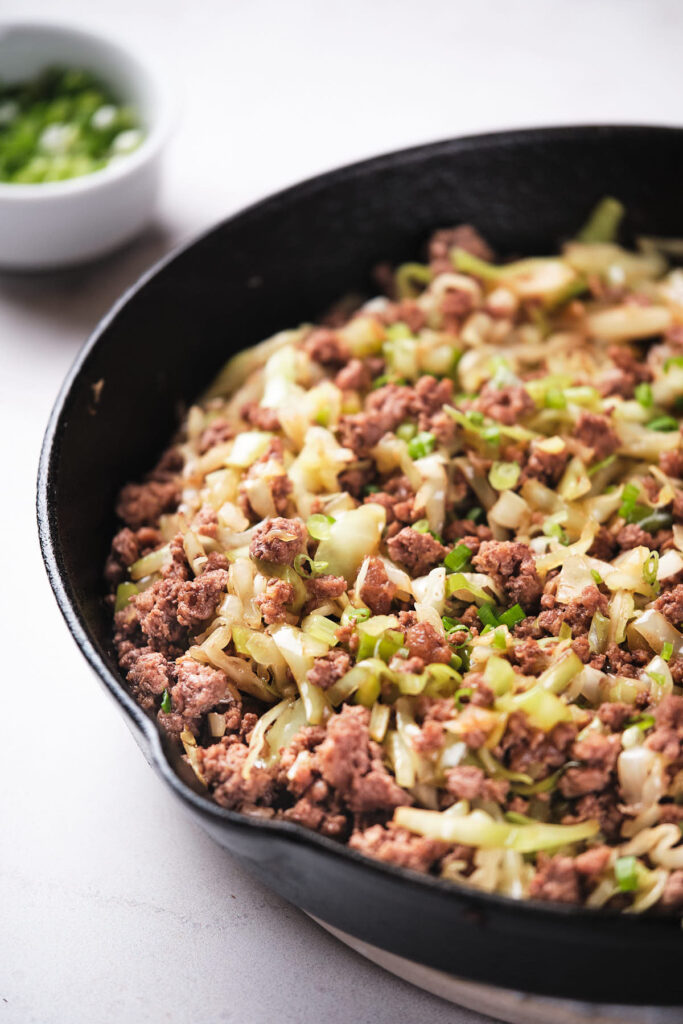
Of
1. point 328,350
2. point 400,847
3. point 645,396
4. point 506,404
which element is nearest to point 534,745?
point 400,847

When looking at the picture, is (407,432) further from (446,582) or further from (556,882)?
(556,882)

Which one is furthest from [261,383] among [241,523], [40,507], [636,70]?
[636,70]

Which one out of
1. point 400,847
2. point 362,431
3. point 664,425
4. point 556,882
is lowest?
point 664,425

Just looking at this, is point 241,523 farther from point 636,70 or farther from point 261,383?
point 636,70

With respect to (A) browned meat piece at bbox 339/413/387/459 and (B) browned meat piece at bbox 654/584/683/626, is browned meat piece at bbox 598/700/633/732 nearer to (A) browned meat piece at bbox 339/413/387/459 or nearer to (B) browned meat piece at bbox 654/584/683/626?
(B) browned meat piece at bbox 654/584/683/626

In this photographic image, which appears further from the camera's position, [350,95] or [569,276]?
[350,95]
